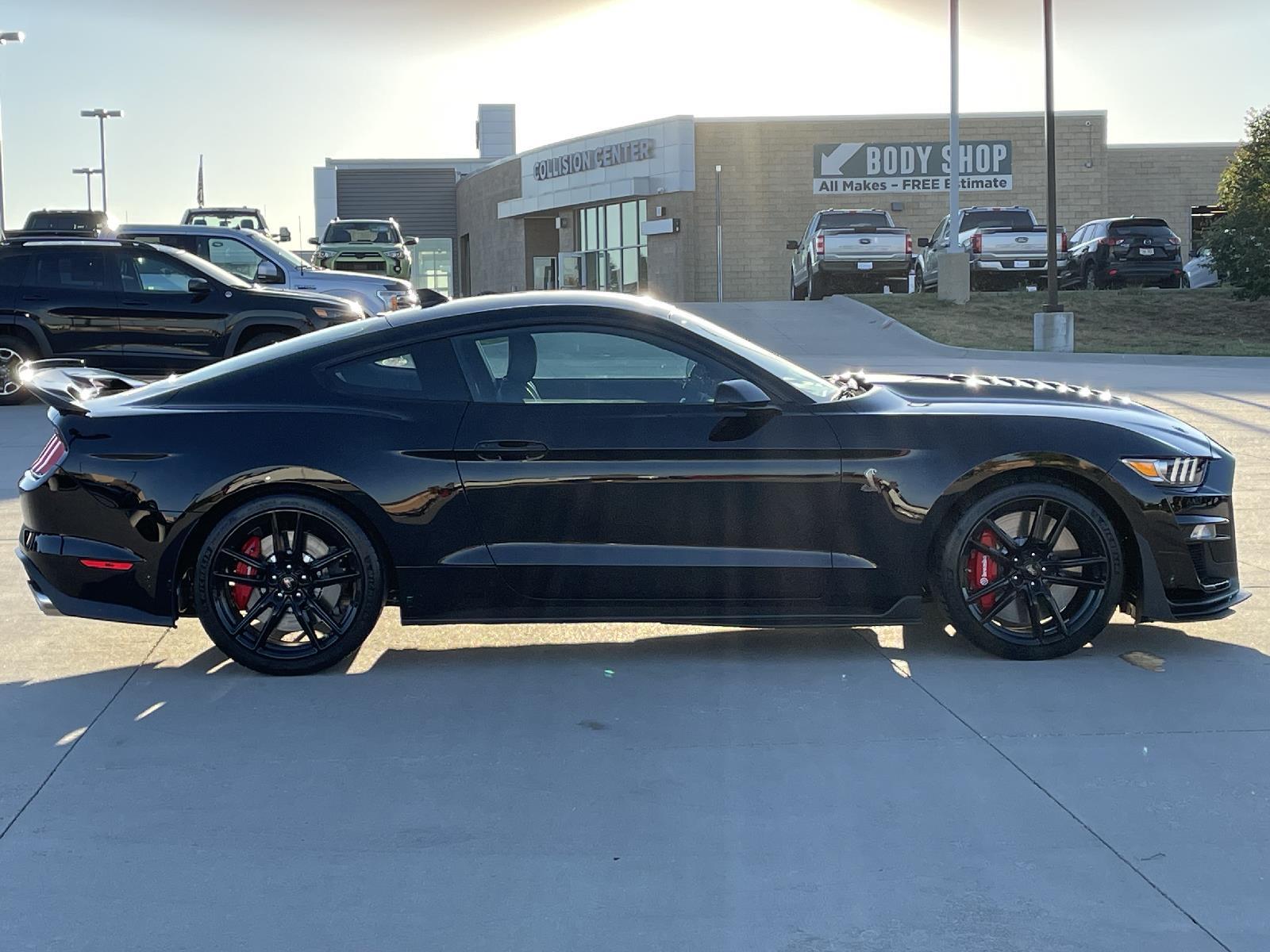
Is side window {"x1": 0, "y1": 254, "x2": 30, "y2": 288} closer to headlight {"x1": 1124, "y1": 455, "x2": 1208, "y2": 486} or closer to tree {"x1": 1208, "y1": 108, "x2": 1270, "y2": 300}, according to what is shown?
headlight {"x1": 1124, "y1": 455, "x2": 1208, "y2": 486}

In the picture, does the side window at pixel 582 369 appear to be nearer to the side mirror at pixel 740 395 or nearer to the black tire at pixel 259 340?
the side mirror at pixel 740 395

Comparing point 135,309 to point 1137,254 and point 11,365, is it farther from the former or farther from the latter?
point 1137,254

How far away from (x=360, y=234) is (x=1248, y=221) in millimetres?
18870

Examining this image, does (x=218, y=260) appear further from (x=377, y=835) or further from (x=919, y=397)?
(x=377, y=835)

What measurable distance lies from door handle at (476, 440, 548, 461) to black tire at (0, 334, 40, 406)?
477 inches

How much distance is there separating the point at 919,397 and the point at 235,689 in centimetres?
298

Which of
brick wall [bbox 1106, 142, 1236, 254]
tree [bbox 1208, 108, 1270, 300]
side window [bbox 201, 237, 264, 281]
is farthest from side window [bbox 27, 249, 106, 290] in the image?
brick wall [bbox 1106, 142, 1236, 254]

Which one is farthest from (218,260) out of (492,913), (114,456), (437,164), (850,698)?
(437,164)

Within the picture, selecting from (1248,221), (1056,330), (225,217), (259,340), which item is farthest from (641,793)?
(1248,221)

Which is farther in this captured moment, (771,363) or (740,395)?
(771,363)

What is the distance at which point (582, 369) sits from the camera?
→ 5977 millimetres

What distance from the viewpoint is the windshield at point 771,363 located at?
5.96 metres

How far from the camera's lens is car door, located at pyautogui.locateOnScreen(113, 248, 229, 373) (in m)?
16.2

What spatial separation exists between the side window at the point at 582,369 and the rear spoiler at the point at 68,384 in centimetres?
155
